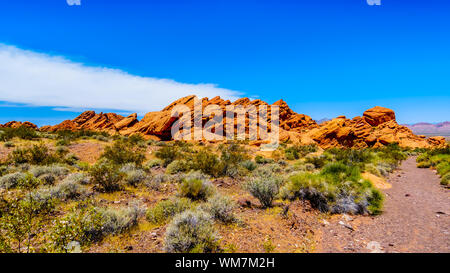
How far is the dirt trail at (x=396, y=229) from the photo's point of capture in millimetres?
4750

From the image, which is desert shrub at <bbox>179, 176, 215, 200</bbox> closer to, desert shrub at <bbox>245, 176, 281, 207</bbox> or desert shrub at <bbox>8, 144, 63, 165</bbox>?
desert shrub at <bbox>245, 176, 281, 207</bbox>

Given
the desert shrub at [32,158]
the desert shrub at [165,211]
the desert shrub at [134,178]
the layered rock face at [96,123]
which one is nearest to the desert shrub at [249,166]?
the desert shrub at [134,178]

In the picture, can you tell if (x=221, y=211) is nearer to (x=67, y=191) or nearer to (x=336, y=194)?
(x=336, y=194)

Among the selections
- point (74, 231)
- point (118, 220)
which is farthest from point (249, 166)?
point (74, 231)

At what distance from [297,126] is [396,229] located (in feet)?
171

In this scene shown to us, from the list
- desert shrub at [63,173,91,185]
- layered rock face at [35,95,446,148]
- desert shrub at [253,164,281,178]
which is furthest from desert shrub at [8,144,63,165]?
layered rock face at [35,95,446,148]

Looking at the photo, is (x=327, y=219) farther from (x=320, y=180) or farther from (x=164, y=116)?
(x=164, y=116)

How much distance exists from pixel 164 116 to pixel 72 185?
33094 millimetres

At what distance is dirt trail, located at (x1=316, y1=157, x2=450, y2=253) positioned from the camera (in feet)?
15.6

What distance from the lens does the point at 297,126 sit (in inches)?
2183

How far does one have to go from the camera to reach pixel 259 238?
480cm

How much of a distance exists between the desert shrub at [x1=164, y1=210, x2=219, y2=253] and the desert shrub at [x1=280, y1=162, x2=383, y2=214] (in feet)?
13.6
